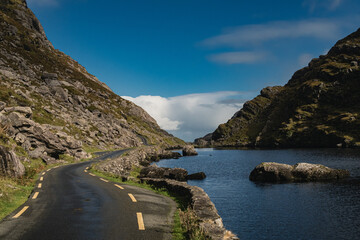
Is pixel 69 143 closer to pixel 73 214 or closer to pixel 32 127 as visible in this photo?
pixel 32 127

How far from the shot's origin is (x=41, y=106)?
87.4 meters

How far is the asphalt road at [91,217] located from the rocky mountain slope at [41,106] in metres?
24.0

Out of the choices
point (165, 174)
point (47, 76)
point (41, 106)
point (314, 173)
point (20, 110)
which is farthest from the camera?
point (47, 76)

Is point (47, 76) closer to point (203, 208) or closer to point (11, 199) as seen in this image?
point (11, 199)

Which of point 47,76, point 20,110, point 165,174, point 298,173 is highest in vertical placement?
point 47,76

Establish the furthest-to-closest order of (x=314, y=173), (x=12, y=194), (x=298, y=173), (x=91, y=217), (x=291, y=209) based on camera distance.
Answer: (x=298, y=173) → (x=314, y=173) → (x=291, y=209) → (x=12, y=194) → (x=91, y=217)

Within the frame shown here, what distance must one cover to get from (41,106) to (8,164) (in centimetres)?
7384

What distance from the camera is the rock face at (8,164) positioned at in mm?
21484

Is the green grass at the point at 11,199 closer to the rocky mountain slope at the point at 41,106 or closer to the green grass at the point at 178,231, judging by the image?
the green grass at the point at 178,231

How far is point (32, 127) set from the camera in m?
47.5

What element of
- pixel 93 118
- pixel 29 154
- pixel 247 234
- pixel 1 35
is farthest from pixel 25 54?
pixel 247 234

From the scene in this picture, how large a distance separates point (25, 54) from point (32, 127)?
4466 inches

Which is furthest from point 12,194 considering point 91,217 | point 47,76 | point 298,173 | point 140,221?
point 47,76

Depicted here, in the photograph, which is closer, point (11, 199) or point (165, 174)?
point (11, 199)
